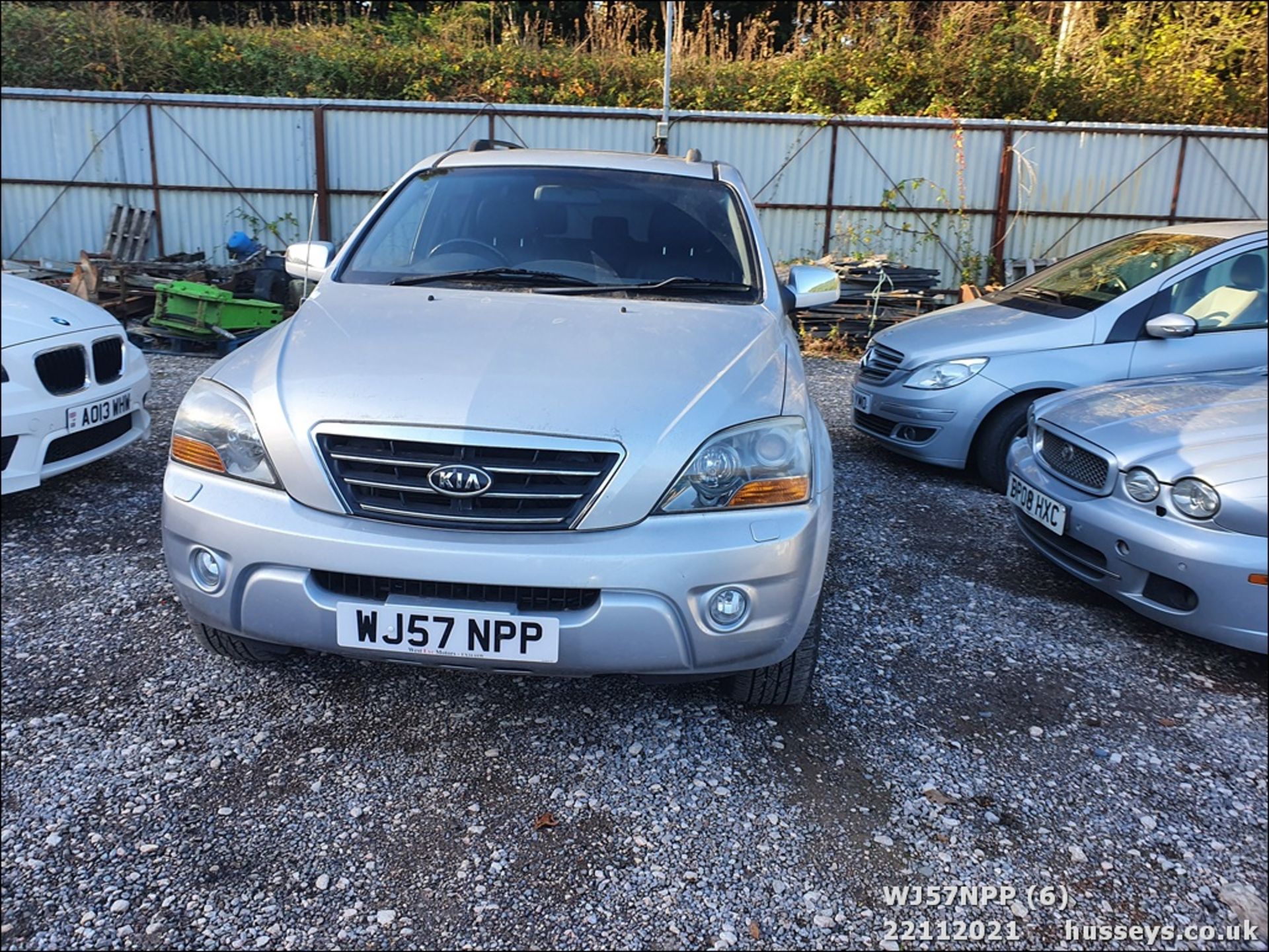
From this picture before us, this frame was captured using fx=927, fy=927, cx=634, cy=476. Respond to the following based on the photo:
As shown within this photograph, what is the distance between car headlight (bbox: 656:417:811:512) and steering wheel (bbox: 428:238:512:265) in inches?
57.8

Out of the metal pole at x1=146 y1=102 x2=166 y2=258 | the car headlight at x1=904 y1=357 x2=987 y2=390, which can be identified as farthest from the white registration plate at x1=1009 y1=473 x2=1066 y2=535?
the metal pole at x1=146 y1=102 x2=166 y2=258

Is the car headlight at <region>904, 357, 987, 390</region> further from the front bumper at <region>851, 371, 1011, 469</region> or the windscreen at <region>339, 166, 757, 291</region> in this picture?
the windscreen at <region>339, 166, 757, 291</region>

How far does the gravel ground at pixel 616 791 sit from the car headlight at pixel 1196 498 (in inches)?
14.8

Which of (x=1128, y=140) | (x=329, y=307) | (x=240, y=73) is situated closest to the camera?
(x=329, y=307)

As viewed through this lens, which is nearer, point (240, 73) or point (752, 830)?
point (752, 830)

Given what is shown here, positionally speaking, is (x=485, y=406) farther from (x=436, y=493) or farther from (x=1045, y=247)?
(x=1045, y=247)

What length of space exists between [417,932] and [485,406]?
1.20 meters

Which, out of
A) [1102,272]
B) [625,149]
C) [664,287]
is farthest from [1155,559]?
[625,149]

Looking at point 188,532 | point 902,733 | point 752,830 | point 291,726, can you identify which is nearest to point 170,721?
point 291,726

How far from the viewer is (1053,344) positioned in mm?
5004

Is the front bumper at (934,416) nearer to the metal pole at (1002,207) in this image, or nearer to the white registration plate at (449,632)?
the white registration plate at (449,632)

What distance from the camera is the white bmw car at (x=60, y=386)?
3859 millimetres

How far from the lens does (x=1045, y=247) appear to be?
11.6 meters

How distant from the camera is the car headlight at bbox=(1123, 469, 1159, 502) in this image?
2.64 metres
